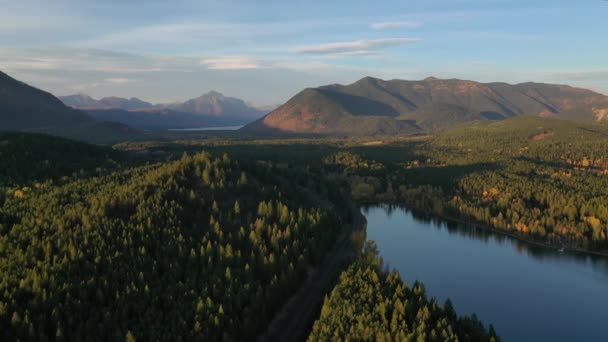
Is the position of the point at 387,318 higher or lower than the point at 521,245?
higher

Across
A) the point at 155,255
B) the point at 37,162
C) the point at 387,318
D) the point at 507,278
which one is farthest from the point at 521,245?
the point at 37,162

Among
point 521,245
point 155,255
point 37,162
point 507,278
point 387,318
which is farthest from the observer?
point 37,162

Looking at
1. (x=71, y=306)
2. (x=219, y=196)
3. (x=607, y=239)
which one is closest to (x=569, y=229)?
(x=607, y=239)

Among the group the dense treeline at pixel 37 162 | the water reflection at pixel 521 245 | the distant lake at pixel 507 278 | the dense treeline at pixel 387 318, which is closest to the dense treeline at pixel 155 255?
the dense treeline at pixel 387 318

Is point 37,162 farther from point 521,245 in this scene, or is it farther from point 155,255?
point 521,245

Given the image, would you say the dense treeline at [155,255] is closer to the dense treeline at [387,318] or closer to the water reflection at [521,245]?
the dense treeline at [387,318]

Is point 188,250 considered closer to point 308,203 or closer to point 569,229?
point 308,203
